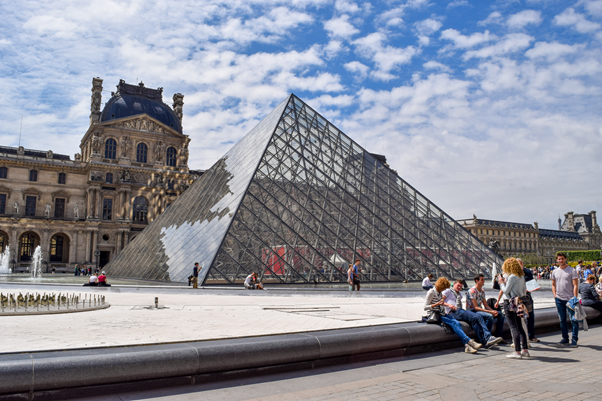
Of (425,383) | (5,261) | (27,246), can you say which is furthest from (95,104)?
(425,383)

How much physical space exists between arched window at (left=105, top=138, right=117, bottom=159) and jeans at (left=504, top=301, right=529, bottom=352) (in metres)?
56.9

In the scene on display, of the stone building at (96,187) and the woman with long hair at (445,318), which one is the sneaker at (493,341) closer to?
the woman with long hair at (445,318)

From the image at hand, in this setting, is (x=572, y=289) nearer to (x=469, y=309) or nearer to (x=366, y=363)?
(x=469, y=309)

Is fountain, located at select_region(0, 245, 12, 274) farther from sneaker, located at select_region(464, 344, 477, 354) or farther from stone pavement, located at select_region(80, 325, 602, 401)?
sneaker, located at select_region(464, 344, 477, 354)

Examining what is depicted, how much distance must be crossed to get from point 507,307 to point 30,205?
191ft

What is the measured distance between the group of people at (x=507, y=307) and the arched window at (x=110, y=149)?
55.8 m

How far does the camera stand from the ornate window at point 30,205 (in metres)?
53.0

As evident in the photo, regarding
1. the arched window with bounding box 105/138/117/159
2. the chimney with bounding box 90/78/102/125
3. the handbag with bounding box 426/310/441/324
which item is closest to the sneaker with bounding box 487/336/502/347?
the handbag with bounding box 426/310/441/324

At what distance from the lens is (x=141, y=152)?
58.2 m

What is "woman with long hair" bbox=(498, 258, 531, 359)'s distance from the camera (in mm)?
5809

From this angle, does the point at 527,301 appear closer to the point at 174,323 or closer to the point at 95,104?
the point at 174,323

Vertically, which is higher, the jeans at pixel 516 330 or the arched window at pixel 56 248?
the arched window at pixel 56 248

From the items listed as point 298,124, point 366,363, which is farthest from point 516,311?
point 298,124

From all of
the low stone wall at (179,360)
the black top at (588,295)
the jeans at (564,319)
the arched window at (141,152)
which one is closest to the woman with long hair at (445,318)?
the low stone wall at (179,360)
